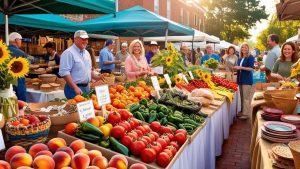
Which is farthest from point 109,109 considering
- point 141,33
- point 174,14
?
point 174,14

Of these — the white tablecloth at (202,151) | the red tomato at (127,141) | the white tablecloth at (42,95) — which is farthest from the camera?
the white tablecloth at (42,95)

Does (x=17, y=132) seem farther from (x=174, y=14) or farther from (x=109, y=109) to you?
(x=174, y=14)

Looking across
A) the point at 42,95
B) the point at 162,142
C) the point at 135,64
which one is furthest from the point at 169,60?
the point at 162,142

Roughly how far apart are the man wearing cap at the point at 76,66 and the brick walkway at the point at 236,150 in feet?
8.00

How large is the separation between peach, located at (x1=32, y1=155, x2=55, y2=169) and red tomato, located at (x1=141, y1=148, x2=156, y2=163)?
2.29 ft

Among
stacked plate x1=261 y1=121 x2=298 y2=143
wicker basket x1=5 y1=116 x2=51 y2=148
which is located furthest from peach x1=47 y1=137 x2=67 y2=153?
stacked plate x1=261 y1=121 x2=298 y2=143

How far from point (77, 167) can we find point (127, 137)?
0.63m

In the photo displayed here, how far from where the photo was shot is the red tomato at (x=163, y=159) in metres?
2.09

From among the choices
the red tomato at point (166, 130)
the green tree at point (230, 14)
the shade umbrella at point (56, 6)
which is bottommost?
the red tomato at point (166, 130)

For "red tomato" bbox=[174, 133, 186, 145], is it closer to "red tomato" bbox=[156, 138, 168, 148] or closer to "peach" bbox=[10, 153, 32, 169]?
"red tomato" bbox=[156, 138, 168, 148]

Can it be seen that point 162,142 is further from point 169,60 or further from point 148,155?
point 169,60

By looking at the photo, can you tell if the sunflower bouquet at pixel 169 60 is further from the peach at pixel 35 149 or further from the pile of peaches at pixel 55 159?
the peach at pixel 35 149

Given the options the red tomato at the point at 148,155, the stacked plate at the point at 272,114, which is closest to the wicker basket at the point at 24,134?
the red tomato at the point at 148,155

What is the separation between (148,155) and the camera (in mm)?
2076
